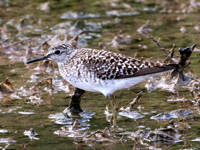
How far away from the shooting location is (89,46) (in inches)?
519

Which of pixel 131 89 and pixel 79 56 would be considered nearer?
pixel 79 56

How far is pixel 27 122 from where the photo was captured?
8469mm

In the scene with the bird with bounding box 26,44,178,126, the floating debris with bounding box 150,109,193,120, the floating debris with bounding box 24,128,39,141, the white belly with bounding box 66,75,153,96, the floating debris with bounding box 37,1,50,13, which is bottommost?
the floating debris with bounding box 24,128,39,141

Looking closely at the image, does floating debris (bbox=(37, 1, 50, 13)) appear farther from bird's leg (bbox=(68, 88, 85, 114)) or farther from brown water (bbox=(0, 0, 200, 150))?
bird's leg (bbox=(68, 88, 85, 114))

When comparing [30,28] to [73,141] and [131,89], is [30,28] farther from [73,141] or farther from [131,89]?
[73,141]

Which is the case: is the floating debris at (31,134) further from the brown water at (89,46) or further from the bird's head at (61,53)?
the bird's head at (61,53)

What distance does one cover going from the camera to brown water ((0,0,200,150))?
25.4ft

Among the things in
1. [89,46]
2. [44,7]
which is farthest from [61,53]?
[44,7]

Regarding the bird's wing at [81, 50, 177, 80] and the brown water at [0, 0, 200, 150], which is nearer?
the brown water at [0, 0, 200, 150]

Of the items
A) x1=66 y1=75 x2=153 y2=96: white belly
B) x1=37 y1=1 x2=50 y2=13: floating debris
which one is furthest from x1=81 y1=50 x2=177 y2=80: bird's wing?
x1=37 y1=1 x2=50 y2=13: floating debris

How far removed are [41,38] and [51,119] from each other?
5.94 m

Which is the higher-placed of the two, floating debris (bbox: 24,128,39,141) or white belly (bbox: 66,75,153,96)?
white belly (bbox: 66,75,153,96)

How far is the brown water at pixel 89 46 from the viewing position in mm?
7750

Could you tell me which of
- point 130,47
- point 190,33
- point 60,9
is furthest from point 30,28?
point 190,33
